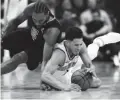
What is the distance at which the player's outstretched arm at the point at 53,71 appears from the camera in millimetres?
6242

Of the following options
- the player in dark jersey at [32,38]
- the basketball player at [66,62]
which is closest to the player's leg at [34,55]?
the player in dark jersey at [32,38]

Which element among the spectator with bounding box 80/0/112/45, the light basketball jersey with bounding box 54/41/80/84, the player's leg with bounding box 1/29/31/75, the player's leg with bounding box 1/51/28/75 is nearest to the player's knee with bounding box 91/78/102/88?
the light basketball jersey with bounding box 54/41/80/84

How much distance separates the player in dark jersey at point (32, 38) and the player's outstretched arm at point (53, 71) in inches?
25.8

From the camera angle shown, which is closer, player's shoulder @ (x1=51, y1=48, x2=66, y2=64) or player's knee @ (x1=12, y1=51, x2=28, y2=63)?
player's shoulder @ (x1=51, y1=48, x2=66, y2=64)

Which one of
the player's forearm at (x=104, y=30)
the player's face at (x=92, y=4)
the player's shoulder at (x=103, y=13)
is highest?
the player's face at (x=92, y=4)

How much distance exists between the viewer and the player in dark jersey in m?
6.95

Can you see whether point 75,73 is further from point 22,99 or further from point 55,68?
point 22,99

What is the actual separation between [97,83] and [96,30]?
5.14m

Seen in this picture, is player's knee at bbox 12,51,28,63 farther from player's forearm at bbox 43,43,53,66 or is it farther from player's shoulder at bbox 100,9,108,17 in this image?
player's shoulder at bbox 100,9,108,17

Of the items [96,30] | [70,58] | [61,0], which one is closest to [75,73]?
[70,58]

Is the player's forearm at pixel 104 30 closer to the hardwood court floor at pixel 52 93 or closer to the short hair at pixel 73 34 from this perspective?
the hardwood court floor at pixel 52 93

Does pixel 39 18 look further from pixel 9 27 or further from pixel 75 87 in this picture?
pixel 75 87

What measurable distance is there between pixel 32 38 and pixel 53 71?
105 centimetres

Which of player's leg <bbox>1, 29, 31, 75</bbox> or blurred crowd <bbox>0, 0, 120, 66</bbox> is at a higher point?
blurred crowd <bbox>0, 0, 120, 66</bbox>
